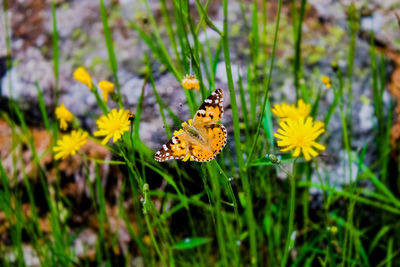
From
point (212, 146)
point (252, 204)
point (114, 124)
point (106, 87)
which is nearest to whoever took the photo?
point (212, 146)

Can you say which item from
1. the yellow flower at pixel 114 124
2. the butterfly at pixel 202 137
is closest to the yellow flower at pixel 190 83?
the butterfly at pixel 202 137

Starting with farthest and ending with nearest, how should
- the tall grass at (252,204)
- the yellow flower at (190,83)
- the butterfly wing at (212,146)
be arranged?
the tall grass at (252,204) < the yellow flower at (190,83) < the butterfly wing at (212,146)

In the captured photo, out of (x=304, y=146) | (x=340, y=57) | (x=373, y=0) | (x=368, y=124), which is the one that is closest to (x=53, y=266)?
(x=304, y=146)

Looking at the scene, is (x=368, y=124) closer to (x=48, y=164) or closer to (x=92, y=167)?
(x=92, y=167)

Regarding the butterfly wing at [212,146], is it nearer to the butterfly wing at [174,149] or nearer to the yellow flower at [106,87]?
the butterfly wing at [174,149]

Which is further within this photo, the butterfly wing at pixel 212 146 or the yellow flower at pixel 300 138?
the yellow flower at pixel 300 138

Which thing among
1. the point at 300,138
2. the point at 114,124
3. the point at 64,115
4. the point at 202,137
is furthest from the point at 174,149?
the point at 64,115

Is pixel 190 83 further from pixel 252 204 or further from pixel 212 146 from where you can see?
pixel 252 204
